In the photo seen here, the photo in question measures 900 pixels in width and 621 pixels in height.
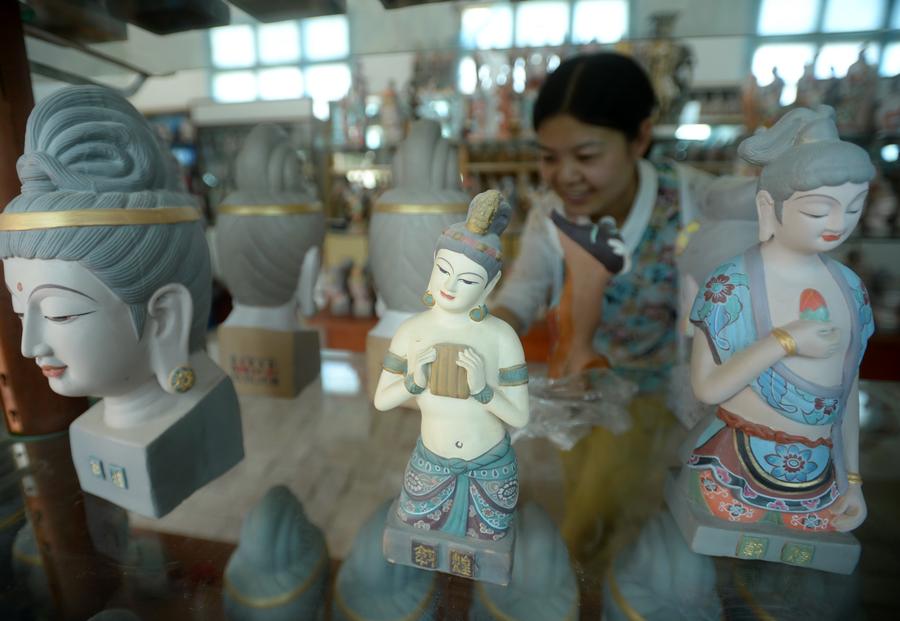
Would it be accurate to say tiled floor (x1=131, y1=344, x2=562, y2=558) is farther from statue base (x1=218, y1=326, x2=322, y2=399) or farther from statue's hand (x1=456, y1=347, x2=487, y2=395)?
statue's hand (x1=456, y1=347, x2=487, y2=395)

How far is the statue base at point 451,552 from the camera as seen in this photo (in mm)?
952

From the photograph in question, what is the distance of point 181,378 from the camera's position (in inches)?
44.8

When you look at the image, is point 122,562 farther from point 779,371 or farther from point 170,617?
point 779,371

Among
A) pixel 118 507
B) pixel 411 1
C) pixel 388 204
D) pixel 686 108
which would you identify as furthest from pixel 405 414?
pixel 686 108

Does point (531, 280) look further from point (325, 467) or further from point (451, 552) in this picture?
point (451, 552)

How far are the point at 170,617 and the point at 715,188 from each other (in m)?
1.52

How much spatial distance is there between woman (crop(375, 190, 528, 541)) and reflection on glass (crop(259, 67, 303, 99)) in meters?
4.19

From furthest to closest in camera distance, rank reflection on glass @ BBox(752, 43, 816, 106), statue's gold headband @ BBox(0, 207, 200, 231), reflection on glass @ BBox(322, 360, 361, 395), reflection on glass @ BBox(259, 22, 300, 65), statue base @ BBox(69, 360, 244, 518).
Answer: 1. reflection on glass @ BBox(752, 43, 816, 106)
2. reflection on glass @ BBox(322, 360, 361, 395)
3. reflection on glass @ BBox(259, 22, 300, 65)
4. statue base @ BBox(69, 360, 244, 518)
5. statue's gold headband @ BBox(0, 207, 200, 231)

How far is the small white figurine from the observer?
1.68m

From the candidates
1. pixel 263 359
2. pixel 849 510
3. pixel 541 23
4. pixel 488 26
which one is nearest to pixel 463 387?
pixel 849 510

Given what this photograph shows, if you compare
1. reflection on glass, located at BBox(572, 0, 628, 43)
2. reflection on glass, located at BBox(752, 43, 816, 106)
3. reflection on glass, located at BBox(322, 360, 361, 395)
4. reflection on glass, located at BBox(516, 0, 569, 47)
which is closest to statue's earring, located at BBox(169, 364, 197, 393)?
reflection on glass, located at BBox(322, 360, 361, 395)

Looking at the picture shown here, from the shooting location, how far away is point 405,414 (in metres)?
1.66

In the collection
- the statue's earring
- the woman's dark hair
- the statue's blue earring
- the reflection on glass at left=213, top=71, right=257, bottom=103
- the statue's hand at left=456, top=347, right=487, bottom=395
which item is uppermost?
the reflection on glass at left=213, top=71, right=257, bottom=103

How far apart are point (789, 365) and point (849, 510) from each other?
31 centimetres
